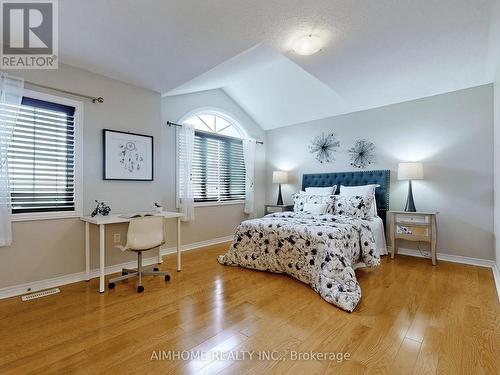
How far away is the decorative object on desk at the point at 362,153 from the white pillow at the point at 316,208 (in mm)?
1189

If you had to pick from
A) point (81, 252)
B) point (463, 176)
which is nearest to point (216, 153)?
point (81, 252)

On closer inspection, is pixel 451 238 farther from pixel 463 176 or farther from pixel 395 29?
pixel 395 29

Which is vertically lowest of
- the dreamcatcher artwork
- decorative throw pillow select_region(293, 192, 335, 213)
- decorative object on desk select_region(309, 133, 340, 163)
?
decorative throw pillow select_region(293, 192, 335, 213)

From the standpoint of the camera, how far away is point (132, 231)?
104 inches

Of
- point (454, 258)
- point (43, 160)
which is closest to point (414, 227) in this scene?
point (454, 258)

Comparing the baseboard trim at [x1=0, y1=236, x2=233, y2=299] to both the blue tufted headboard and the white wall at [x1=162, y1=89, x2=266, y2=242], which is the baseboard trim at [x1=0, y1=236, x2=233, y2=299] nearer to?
the white wall at [x1=162, y1=89, x2=266, y2=242]

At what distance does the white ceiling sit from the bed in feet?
6.50

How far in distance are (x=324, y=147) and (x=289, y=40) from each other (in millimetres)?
2610

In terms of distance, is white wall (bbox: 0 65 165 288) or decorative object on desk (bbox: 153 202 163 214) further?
decorative object on desk (bbox: 153 202 163 214)

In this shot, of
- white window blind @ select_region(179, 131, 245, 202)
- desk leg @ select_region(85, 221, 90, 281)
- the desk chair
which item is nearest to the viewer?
the desk chair

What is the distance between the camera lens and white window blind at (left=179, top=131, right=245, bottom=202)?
4543 millimetres

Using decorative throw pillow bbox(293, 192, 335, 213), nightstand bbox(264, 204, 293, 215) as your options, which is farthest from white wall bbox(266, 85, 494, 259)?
nightstand bbox(264, 204, 293, 215)

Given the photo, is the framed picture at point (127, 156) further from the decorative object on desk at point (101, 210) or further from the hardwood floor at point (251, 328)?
the hardwood floor at point (251, 328)

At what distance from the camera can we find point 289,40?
8.56 ft
